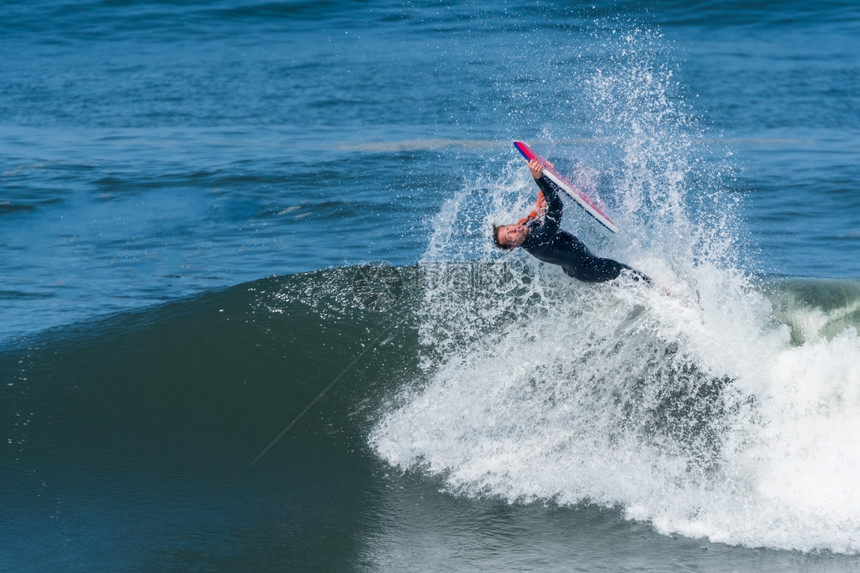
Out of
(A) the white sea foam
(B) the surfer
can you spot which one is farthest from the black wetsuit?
(A) the white sea foam

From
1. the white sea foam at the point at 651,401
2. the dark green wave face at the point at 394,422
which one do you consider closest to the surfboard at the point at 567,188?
the white sea foam at the point at 651,401

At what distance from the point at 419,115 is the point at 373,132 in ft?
3.47

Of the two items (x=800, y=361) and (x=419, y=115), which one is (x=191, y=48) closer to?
(x=419, y=115)

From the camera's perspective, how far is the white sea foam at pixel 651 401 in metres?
6.02

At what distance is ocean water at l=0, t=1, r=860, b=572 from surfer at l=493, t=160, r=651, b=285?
0.25 metres

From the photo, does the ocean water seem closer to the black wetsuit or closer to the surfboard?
the black wetsuit

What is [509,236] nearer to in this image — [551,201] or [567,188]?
[551,201]

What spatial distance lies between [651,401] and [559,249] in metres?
1.45

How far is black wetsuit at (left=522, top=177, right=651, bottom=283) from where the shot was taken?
22.6 ft

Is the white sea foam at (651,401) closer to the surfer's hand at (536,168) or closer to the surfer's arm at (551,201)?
the surfer's arm at (551,201)

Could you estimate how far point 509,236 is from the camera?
22.2 ft

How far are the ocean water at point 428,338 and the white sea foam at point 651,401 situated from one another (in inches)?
1.0

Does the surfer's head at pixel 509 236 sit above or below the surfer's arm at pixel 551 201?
below

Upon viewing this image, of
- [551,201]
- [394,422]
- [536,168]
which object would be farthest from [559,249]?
[394,422]
